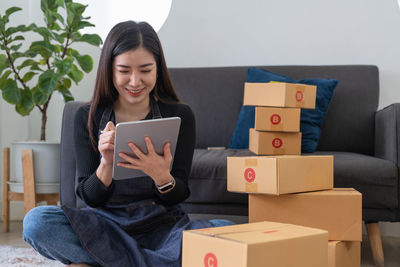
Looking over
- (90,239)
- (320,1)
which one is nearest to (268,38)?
(320,1)

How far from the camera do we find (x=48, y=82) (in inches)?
88.6

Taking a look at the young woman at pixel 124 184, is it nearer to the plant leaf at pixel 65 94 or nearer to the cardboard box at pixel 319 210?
the cardboard box at pixel 319 210

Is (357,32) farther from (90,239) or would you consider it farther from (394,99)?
(90,239)

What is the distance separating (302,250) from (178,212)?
1.55ft

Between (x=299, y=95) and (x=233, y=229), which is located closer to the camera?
(x=233, y=229)

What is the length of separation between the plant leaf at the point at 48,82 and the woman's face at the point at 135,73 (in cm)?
101

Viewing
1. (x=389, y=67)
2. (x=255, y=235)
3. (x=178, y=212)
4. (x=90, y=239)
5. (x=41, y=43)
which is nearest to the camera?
(x=255, y=235)

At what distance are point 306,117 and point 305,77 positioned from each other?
29 cm

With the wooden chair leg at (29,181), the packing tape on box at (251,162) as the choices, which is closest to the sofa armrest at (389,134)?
the packing tape on box at (251,162)

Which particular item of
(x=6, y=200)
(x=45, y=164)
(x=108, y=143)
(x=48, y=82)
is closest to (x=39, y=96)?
(x=48, y=82)

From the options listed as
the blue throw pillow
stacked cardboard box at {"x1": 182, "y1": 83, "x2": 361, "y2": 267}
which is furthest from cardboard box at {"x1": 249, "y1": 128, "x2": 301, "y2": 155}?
the blue throw pillow

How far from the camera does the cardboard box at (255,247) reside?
0.86 meters

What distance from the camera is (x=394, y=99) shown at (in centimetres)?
246

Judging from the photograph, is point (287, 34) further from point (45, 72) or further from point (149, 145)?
point (149, 145)
